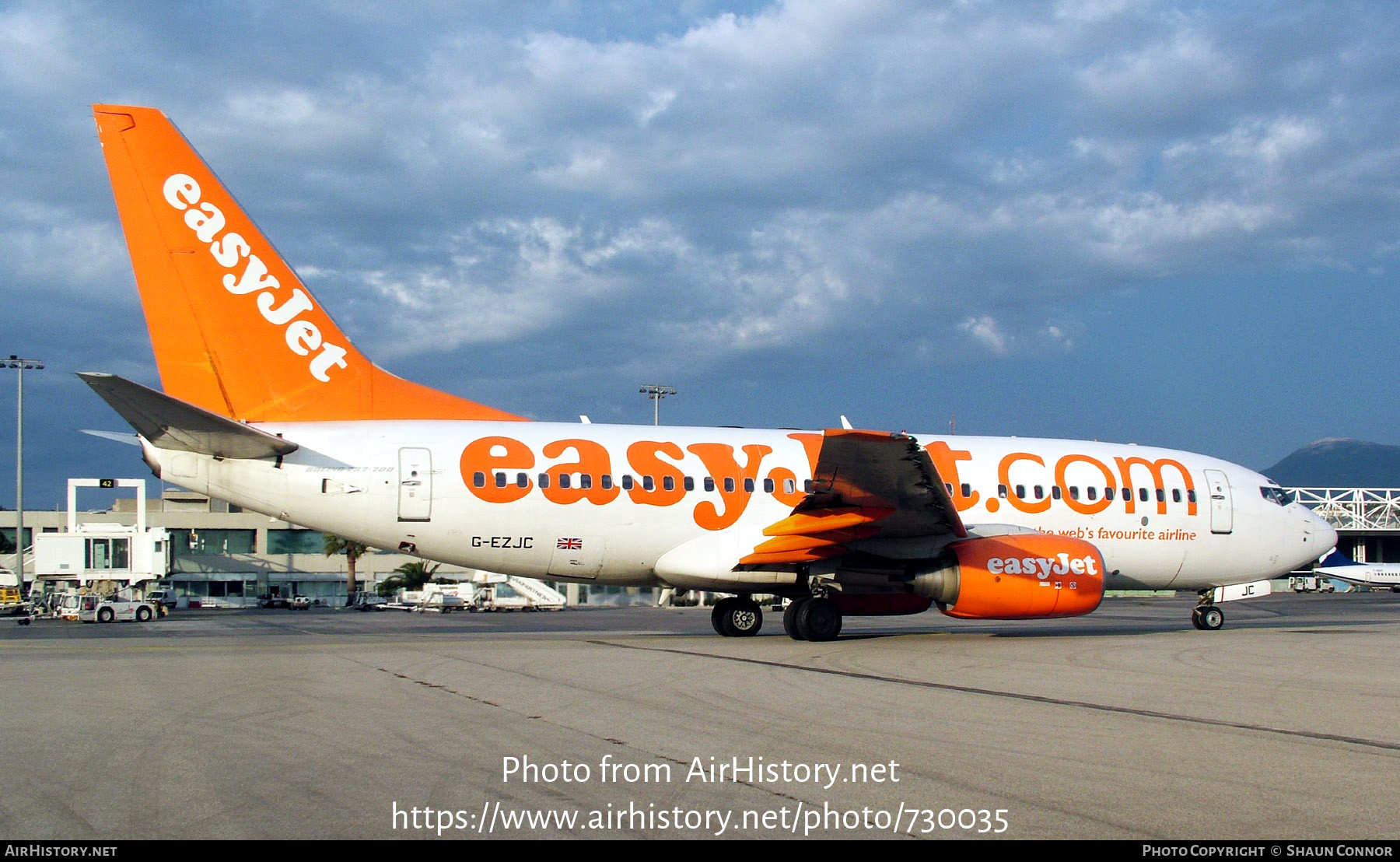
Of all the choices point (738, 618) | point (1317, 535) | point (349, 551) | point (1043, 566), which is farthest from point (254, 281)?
point (349, 551)

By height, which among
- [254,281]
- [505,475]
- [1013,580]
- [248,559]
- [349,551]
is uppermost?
[254,281]

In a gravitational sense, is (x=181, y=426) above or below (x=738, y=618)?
above

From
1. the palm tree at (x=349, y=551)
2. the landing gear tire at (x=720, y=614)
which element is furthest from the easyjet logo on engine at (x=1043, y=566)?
the palm tree at (x=349, y=551)

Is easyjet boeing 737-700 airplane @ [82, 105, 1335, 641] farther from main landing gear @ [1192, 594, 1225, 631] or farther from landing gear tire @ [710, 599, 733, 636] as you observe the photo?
main landing gear @ [1192, 594, 1225, 631]

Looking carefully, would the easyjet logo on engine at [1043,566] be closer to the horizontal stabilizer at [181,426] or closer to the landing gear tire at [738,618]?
the landing gear tire at [738,618]

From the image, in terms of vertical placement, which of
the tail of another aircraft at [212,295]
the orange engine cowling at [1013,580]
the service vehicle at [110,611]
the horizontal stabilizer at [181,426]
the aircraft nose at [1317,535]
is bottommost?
the service vehicle at [110,611]

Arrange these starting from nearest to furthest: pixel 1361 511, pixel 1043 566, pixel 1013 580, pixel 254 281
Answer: pixel 254 281
pixel 1013 580
pixel 1043 566
pixel 1361 511

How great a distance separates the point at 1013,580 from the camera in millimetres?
17109

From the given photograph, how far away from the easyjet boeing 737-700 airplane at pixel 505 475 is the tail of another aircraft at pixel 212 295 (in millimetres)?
26

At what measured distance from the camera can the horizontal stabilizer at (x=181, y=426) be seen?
1364 centimetres

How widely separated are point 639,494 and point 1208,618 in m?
11.6

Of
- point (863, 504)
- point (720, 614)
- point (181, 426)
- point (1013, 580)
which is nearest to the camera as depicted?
point (181, 426)

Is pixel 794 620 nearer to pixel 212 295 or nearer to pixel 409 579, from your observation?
pixel 212 295

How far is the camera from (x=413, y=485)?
1702cm
